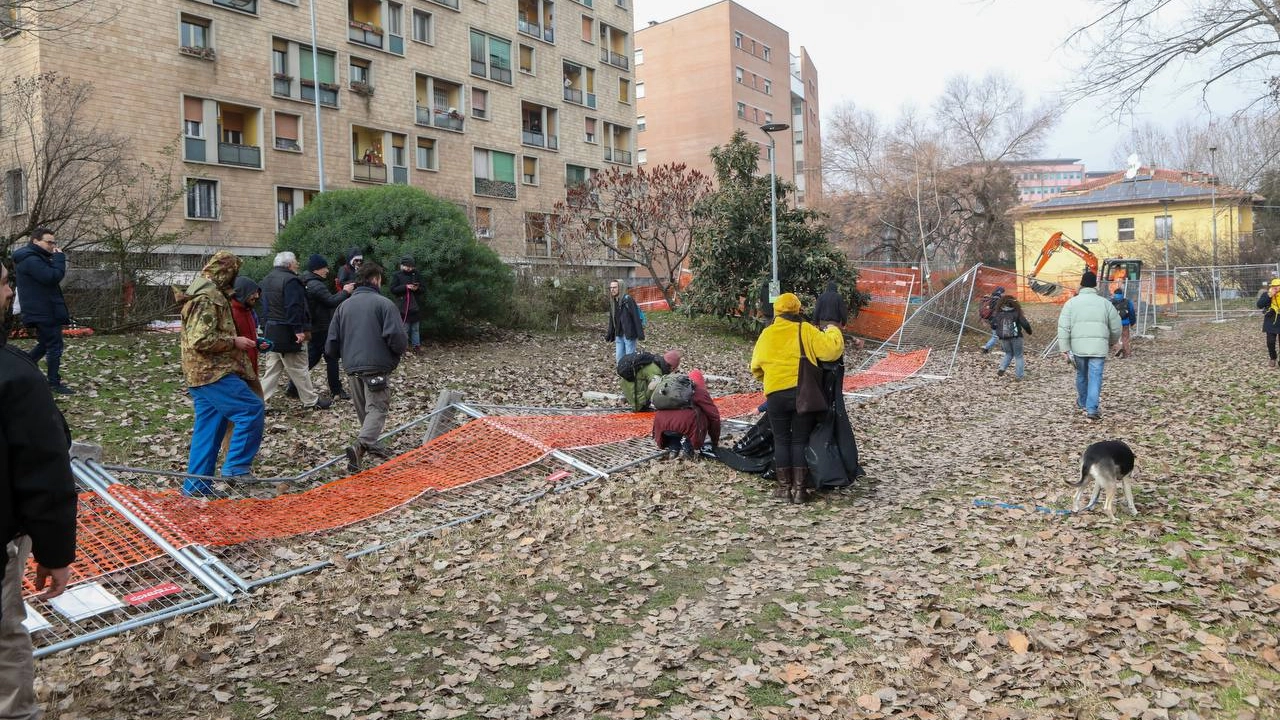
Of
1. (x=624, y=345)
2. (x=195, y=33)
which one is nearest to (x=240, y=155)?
(x=195, y=33)

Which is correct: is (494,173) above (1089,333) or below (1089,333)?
above

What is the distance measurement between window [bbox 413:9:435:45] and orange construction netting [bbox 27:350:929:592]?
100ft

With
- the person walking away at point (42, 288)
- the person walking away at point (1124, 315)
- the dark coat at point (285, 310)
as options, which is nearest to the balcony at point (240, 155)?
the person walking away at point (42, 288)

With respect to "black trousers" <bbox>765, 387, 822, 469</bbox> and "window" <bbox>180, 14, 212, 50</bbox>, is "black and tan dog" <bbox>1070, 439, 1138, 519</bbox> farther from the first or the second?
"window" <bbox>180, 14, 212, 50</bbox>

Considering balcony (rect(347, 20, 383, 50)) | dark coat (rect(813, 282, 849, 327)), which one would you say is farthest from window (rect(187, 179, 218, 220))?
dark coat (rect(813, 282, 849, 327))

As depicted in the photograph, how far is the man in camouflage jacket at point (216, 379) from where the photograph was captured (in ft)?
23.4

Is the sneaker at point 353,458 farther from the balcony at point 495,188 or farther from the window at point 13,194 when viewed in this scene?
the balcony at point 495,188

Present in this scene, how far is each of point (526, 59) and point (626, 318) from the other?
98.2 ft

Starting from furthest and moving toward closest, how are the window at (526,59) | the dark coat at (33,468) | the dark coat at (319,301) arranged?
the window at (526,59)
the dark coat at (319,301)
the dark coat at (33,468)

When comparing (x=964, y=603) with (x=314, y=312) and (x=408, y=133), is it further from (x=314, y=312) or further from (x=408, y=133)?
(x=408, y=133)

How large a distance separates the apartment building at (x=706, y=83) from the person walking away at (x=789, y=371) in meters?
51.6

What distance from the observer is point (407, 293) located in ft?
49.6

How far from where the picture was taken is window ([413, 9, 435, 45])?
36125mm

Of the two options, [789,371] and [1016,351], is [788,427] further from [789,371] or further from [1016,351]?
[1016,351]
